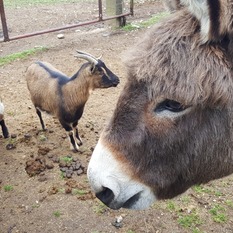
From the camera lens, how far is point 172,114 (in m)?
1.94

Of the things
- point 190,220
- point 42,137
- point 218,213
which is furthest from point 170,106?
point 42,137

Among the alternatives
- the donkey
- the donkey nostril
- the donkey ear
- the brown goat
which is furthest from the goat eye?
the brown goat

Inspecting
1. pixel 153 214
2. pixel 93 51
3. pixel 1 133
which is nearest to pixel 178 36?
pixel 153 214

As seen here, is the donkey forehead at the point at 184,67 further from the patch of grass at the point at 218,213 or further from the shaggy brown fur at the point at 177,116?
the patch of grass at the point at 218,213

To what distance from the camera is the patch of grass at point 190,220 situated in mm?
3847

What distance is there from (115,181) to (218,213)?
2.36 meters

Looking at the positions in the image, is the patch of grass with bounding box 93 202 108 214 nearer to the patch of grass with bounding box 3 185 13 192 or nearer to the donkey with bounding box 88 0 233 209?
the patch of grass with bounding box 3 185 13 192

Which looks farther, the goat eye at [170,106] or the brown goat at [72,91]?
the brown goat at [72,91]

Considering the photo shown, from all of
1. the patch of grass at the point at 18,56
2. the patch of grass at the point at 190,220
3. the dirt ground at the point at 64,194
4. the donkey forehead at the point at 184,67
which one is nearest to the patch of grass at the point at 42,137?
the dirt ground at the point at 64,194

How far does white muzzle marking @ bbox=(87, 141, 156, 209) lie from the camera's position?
2031 mm

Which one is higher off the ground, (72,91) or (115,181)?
(115,181)

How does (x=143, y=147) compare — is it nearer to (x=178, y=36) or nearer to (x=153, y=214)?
(x=178, y=36)

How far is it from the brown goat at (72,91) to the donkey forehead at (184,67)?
322 cm

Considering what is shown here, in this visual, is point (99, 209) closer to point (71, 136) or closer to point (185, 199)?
point (185, 199)
